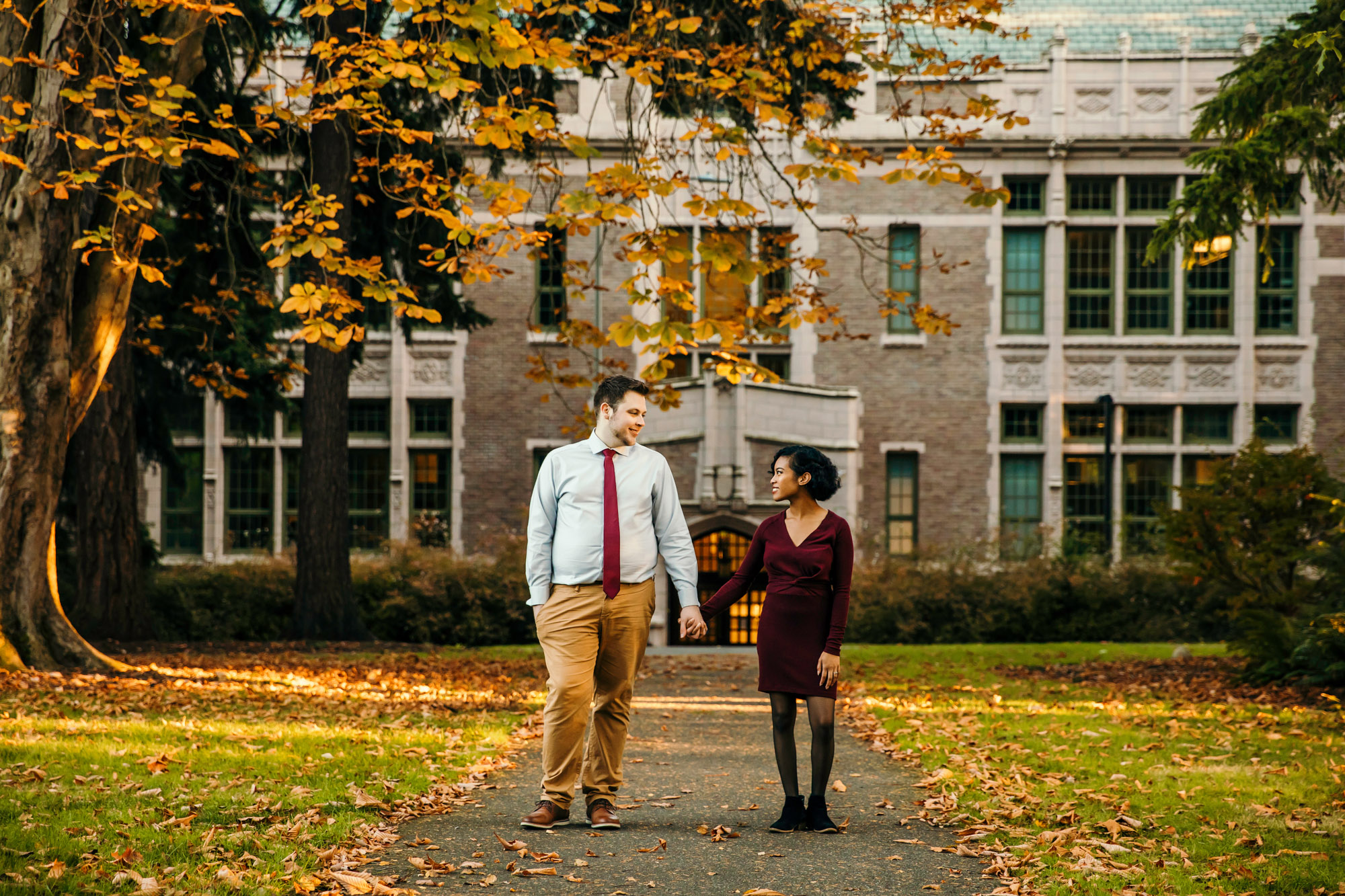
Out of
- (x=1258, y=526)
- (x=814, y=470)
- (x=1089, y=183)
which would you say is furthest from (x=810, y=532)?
(x=1089, y=183)

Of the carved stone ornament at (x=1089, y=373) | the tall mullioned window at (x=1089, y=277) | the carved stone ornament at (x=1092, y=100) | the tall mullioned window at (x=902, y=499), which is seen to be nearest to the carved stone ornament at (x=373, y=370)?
the tall mullioned window at (x=902, y=499)

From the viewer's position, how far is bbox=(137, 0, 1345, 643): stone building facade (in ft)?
92.5

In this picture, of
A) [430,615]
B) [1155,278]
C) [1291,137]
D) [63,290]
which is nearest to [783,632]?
[1291,137]

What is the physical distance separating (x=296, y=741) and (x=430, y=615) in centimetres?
1230

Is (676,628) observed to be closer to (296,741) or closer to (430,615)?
(430,615)

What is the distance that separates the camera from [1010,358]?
28484 millimetres

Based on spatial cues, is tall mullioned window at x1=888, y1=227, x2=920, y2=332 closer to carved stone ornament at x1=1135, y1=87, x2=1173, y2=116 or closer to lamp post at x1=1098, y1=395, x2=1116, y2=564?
lamp post at x1=1098, y1=395, x2=1116, y2=564

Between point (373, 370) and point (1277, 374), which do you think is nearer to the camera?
point (1277, 374)

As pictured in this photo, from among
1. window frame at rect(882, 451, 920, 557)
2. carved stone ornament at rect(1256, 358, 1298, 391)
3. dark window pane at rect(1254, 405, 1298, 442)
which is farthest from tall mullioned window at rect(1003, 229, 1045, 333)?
dark window pane at rect(1254, 405, 1298, 442)

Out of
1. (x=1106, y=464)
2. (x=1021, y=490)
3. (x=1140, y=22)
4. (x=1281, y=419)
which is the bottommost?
(x=1021, y=490)

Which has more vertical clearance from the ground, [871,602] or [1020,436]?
[1020,436]

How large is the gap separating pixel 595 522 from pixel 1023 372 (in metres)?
24.0

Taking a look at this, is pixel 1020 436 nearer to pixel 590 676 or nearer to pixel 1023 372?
pixel 1023 372

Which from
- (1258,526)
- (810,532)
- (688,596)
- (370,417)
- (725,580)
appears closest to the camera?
(688,596)
